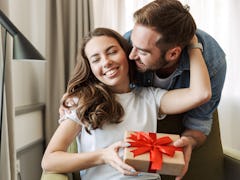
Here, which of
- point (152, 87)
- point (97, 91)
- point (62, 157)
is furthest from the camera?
point (152, 87)

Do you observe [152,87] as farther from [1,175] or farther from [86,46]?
[1,175]

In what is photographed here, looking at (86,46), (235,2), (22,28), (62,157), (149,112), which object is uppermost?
(235,2)

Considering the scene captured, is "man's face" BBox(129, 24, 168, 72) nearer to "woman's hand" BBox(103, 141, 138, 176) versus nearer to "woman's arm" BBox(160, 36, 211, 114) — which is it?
"woman's arm" BBox(160, 36, 211, 114)

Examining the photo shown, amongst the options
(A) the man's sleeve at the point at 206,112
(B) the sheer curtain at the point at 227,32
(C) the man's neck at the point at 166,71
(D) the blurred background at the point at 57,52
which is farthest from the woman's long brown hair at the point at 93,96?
(B) the sheer curtain at the point at 227,32

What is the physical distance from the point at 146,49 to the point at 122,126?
31 cm

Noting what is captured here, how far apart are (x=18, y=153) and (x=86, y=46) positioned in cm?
83

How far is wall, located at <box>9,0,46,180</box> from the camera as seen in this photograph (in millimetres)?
1789

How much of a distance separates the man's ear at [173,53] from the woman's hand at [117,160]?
1.26 feet

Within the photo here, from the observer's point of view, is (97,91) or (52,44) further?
(52,44)

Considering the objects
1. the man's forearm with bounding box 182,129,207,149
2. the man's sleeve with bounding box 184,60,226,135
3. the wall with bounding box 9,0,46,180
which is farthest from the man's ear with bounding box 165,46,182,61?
the wall with bounding box 9,0,46,180

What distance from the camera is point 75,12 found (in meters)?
2.04

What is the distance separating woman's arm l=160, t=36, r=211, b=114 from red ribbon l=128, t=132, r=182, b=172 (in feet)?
0.73

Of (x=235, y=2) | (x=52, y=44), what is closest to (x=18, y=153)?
(x=52, y=44)

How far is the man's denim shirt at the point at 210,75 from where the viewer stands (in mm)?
1323
